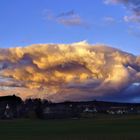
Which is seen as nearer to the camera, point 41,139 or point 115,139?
point 115,139

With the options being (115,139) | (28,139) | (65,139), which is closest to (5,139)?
(28,139)

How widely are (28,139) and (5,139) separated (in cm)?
409

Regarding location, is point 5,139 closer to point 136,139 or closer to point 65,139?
point 65,139

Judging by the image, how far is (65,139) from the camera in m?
84.3

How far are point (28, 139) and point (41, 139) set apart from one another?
82.1 inches

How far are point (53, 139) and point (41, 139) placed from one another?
2.23 m

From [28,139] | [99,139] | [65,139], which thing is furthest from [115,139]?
[28,139]

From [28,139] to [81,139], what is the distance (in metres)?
9.55

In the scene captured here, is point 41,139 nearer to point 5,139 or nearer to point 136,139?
point 5,139

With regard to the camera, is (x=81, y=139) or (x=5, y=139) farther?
(x=5, y=139)

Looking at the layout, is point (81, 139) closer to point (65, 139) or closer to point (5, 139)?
point (65, 139)

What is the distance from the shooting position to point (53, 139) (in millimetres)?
86062

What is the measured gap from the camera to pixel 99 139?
8281 cm

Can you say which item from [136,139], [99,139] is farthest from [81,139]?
[136,139]
